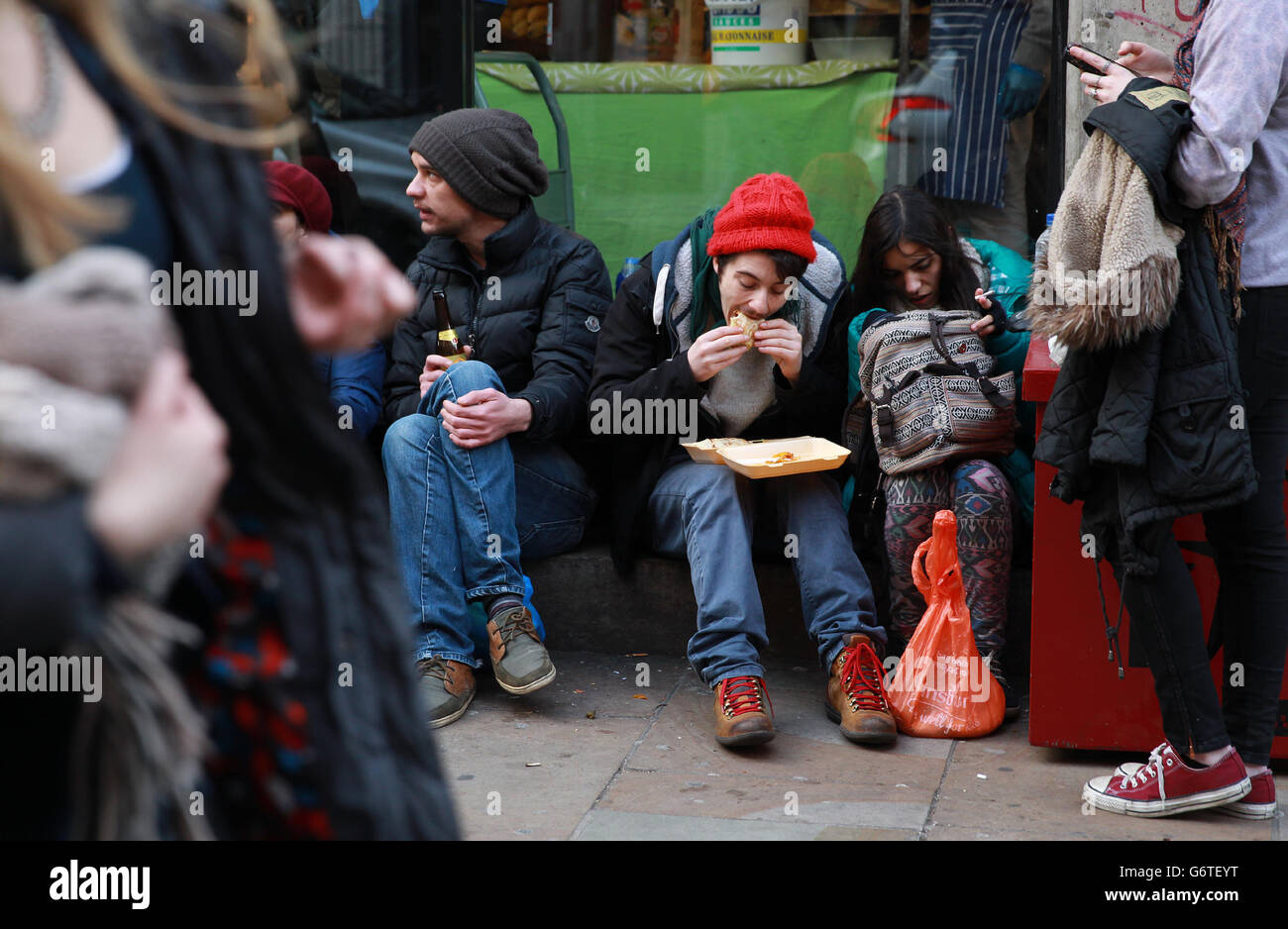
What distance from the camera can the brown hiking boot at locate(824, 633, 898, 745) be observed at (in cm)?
364

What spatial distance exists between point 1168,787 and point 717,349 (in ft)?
5.12

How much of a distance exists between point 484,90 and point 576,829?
9.86ft

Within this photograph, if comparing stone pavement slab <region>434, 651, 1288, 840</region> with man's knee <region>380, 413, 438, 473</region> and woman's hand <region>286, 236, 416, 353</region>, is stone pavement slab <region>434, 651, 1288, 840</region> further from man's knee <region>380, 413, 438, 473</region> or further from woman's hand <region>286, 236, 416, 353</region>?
woman's hand <region>286, 236, 416, 353</region>

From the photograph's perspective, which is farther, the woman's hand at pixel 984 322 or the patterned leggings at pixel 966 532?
the woman's hand at pixel 984 322

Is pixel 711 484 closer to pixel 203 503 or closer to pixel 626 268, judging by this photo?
pixel 626 268

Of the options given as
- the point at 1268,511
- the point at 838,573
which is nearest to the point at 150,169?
the point at 1268,511

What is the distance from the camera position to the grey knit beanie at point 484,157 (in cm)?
415

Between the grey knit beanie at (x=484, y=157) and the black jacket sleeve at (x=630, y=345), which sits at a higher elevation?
the grey knit beanie at (x=484, y=157)

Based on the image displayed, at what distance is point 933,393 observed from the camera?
3.78 meters

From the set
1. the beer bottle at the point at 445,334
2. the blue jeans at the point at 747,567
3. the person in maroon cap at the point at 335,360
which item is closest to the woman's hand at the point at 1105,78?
the blue jeans at the point at 747,567

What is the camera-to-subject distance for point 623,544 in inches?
164

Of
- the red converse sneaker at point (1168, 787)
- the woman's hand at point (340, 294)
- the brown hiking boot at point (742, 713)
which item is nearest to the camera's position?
the woman's hand at point (340, 294)

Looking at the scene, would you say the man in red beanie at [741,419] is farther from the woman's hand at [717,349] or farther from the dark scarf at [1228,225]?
the dark scarf at [1228,225]

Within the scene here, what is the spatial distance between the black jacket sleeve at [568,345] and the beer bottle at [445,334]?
221 mm
